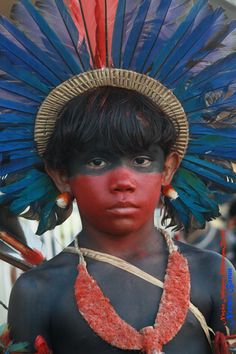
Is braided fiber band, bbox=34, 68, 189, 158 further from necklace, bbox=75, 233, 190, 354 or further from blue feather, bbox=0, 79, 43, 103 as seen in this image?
necklace, bbox=75, 233, 190, 354

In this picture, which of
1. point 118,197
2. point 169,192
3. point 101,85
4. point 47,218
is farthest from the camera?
point 47,218

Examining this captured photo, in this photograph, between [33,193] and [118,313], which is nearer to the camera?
[118,313]

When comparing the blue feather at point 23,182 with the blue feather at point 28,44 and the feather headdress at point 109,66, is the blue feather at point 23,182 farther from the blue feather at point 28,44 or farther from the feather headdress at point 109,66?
the blue feather at point 28,44

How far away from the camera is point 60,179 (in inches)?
80.0

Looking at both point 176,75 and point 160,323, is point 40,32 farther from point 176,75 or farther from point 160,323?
point 160,323

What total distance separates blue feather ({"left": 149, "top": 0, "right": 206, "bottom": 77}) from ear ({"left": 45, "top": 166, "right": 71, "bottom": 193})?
0.41 meters

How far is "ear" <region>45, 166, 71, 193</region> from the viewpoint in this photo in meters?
2.02

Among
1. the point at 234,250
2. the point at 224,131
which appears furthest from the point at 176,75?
the point at 234,250

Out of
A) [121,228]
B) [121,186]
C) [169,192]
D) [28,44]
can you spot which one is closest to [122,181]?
[121,186]

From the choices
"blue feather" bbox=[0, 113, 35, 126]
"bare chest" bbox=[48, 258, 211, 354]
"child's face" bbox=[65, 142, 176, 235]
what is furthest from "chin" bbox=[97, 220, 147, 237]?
"blue feather" bbox=[0, 113, 35, 126]

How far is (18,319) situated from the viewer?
1.95 metres

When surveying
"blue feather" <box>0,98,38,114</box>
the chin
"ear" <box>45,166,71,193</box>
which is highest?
"blue feather" <box>0,98,38,114</box>

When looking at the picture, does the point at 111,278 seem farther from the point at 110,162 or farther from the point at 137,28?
the point at 137,28

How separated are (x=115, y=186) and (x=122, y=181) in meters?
0.02
